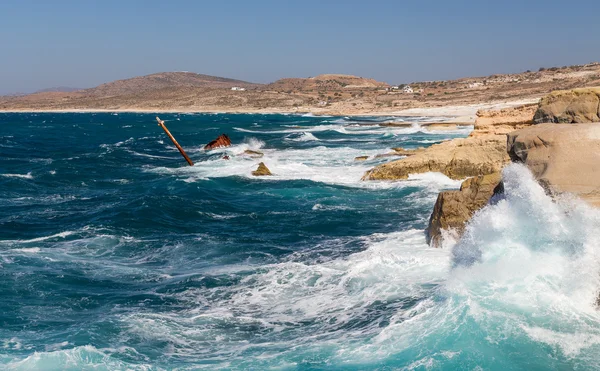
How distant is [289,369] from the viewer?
8961 mm

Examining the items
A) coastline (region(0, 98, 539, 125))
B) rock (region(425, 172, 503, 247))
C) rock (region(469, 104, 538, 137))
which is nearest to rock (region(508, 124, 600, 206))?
rock (region(425, 172, 503, 247))

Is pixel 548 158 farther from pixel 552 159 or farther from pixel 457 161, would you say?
pixel 457 161

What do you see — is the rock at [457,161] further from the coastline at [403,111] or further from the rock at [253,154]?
the coastline at [403,111]

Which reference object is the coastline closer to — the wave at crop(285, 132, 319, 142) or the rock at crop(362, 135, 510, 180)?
the wave at crop(285, 132, 319, 142)

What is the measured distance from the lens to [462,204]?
44.5ft

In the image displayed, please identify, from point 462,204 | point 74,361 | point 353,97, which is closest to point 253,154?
point 462,204

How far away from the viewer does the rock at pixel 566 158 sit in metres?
9.98

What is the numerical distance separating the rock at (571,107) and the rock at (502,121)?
31.4 feet

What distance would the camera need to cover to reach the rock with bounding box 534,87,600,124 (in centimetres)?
1261

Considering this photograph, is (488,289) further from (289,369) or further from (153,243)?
(153,243)

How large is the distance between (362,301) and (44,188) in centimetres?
2110

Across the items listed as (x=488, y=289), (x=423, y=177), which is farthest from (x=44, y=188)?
(x=488, y=289)

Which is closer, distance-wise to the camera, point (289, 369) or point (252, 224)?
point (289, 369)

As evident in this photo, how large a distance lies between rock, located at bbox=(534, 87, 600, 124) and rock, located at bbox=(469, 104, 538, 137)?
956cm
